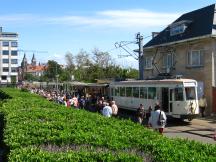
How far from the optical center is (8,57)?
165 m

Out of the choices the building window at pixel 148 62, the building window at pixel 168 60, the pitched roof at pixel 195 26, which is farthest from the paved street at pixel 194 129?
the building window at pixel 148 62

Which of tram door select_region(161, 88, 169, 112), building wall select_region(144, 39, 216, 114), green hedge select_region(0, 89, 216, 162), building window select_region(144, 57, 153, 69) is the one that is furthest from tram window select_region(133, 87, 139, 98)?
green hedge select_region(0, 89, 216, 162)

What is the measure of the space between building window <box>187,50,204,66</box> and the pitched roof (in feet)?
4.35

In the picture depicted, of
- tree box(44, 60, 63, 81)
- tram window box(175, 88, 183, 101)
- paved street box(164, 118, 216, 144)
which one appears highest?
tree box(44, 60, 63, 81)

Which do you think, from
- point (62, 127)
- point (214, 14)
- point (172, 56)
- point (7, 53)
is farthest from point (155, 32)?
point (7, 53)

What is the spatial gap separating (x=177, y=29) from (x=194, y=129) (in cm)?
1921

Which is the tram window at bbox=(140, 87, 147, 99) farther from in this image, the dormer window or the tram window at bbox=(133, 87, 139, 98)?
the dormer window

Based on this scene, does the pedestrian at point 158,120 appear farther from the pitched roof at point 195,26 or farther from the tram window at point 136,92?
the pitched roof at point 195,26

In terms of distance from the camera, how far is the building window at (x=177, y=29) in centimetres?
4622

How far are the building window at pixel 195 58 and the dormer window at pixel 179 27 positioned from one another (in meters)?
3.37

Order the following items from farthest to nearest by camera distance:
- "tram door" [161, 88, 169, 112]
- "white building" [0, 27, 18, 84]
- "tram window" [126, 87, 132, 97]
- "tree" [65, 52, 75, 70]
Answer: "white building" [0, 27, 18, 84] → "tree" [65, 52, 75, 70] → "tram window" [126, 87, 132, 97] → "tram door" [161, 88, 169, 112]

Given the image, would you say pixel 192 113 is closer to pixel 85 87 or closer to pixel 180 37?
pixel 180 37

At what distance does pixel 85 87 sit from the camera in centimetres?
6500

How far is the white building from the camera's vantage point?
164500mm
